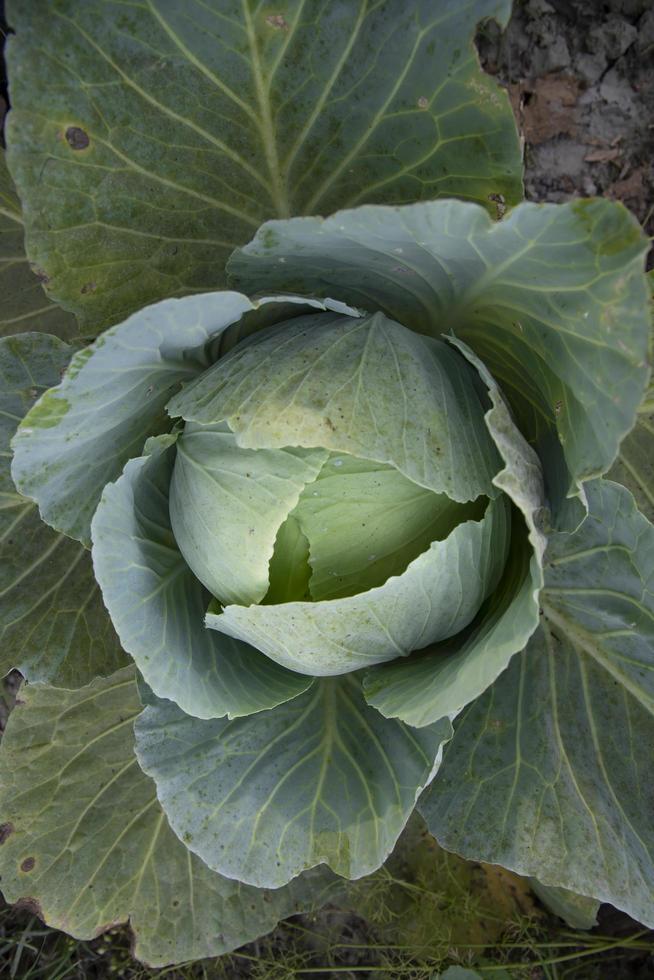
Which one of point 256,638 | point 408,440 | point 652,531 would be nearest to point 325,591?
point 256,638

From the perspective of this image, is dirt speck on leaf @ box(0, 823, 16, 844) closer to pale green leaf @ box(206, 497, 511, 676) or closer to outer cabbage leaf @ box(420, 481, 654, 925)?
pale green leaf @ box(206, 497, 511, 676)

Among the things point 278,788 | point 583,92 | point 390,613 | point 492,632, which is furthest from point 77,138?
point 583,92

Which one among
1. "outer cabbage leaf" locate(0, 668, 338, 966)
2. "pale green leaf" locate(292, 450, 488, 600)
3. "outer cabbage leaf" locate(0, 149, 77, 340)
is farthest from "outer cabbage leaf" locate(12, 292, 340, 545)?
"outer cabbage leaf" locate(0, 668, 338, 966)

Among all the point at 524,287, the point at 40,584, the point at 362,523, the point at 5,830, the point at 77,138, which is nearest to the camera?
the point at 524,287

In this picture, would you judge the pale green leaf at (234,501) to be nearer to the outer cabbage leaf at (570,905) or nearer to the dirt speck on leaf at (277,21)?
the dirt speck on leaf at (277,21)

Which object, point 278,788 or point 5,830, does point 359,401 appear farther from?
point 5,830
